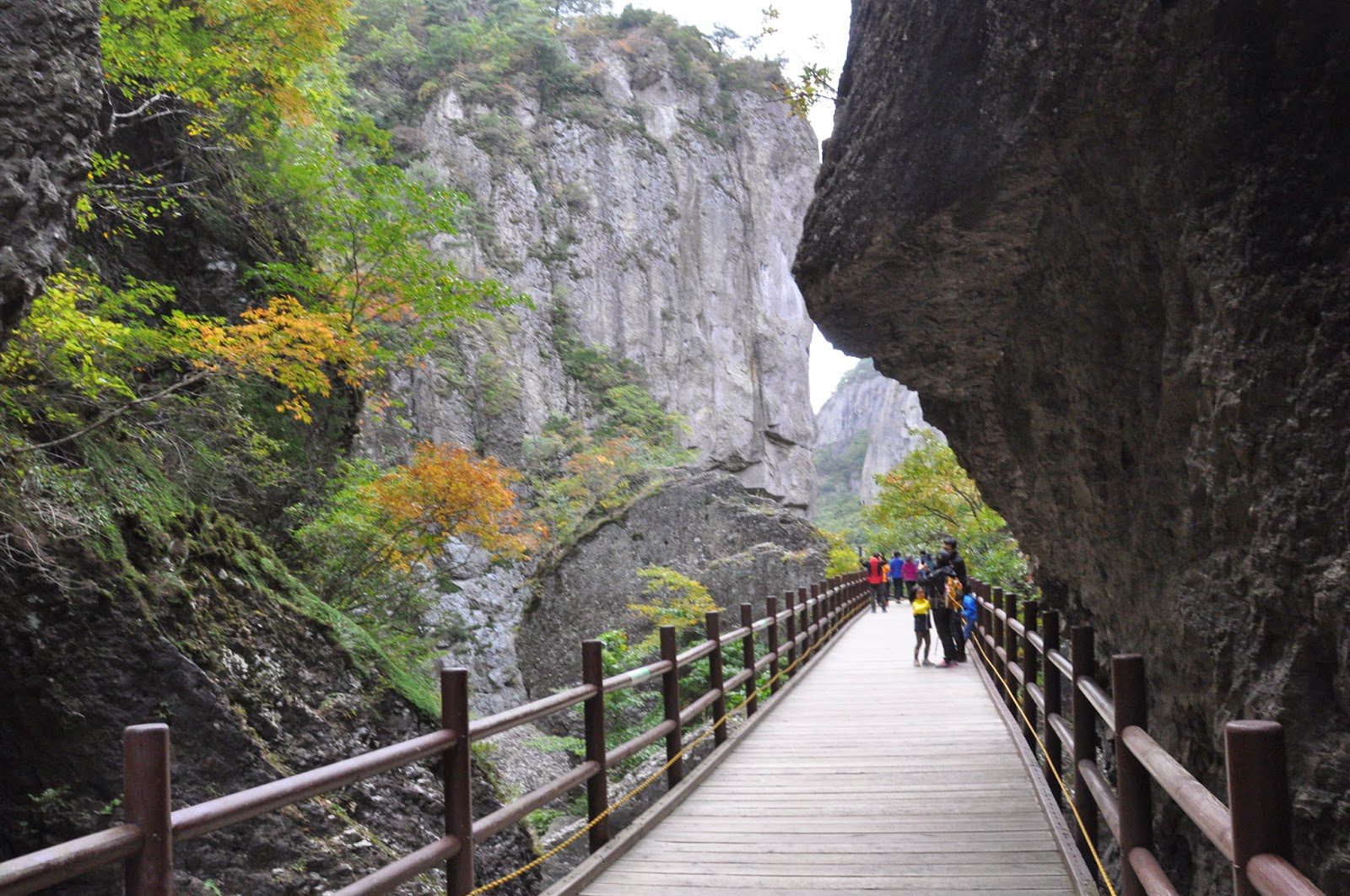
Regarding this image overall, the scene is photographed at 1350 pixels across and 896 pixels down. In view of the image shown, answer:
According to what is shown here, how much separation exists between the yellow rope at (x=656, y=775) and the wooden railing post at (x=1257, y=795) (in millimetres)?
2664

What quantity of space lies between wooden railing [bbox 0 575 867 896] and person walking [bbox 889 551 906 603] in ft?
65.6

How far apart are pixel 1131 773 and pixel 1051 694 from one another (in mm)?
2701

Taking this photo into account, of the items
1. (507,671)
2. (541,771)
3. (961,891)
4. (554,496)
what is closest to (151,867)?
(961,891)

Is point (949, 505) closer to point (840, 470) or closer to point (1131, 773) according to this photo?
point (1131, 773)

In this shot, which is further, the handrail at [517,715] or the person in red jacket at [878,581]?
the person in red jacket at [878,581]

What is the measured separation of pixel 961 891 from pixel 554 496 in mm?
26026

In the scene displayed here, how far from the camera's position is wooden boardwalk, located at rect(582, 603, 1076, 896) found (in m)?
4.77

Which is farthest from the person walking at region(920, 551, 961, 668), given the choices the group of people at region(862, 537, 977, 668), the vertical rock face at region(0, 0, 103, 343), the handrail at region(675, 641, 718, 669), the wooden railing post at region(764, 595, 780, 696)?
the vertical rock face at region(0, 0, 103, 343)

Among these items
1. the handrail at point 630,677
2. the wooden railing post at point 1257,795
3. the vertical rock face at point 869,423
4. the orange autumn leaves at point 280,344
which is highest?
the vertical rock face at point 869,423

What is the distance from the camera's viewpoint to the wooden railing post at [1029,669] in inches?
272

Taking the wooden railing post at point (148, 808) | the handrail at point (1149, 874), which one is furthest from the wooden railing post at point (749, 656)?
the wooden railing post at point (148, 808)

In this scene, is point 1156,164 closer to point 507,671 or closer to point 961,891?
point 961,891

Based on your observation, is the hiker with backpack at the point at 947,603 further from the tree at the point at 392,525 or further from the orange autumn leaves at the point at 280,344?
the orange autumn leaves at the point at 280,344

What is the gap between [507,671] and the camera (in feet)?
67.7
